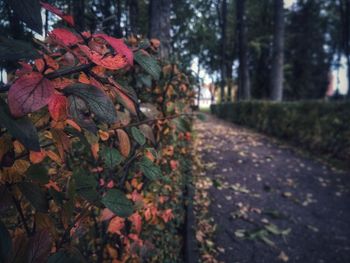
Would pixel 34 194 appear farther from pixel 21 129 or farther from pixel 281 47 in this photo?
pixel 281 47

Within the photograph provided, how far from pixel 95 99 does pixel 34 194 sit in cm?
33

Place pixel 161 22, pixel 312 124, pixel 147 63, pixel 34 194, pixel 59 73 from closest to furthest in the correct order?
pixel 59 73, pixel 34 194, pixel 147 63, pixel 161 22, pixel 312 124

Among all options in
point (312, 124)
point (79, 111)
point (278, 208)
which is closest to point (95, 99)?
point (79, 111)

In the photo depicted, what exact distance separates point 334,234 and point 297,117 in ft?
20.6

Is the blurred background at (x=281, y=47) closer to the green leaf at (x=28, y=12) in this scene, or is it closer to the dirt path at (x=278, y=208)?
the dirt path at (x=278, y=208)

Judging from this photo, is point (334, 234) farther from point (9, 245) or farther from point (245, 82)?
point (245, 82)

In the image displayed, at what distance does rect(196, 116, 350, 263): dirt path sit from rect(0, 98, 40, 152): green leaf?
305cm

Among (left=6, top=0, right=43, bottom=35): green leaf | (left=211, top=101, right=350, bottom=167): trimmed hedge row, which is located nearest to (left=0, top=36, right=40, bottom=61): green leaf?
(left=6, top=0, right=43, bottom=35): green leaf

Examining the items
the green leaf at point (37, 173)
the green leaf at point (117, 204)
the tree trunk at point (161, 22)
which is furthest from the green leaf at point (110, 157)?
the tree trunk at point (161, 22)

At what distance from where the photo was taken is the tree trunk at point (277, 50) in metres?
16.4

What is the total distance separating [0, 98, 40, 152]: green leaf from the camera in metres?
0.57

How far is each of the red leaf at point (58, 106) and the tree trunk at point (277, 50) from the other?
17.2m

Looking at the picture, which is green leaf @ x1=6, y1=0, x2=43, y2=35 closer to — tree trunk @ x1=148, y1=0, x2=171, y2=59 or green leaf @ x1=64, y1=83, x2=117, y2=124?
green leaf @ x1=64, y1=83, x2=117, y2=124

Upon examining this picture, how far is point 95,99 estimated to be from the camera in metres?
0.70
